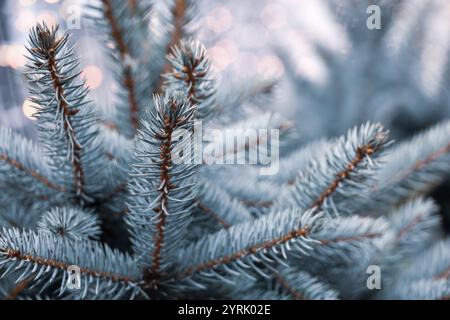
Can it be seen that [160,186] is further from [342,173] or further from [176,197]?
[342,173]

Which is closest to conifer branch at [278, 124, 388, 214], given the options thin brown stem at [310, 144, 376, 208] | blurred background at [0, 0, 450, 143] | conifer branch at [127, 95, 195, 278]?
thin brown stem at [310, 144, 376, 208]

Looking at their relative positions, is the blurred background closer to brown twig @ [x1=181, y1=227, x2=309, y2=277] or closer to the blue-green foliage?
the blue-green foliage

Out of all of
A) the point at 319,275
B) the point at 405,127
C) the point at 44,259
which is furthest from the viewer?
the point at 405,127

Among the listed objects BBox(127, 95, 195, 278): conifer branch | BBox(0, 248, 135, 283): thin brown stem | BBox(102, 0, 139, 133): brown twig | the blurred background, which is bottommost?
BBox(0, 248, 135, 283): thin brown stem

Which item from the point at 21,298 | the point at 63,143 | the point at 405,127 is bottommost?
the point at 21,298

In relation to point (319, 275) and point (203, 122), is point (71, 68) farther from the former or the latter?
point (319, 275)

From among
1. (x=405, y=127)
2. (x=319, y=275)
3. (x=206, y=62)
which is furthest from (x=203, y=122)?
(x=405, y=127)

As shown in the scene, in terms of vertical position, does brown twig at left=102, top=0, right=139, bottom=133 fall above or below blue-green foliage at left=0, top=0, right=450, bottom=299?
above

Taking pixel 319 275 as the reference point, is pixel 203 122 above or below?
above
